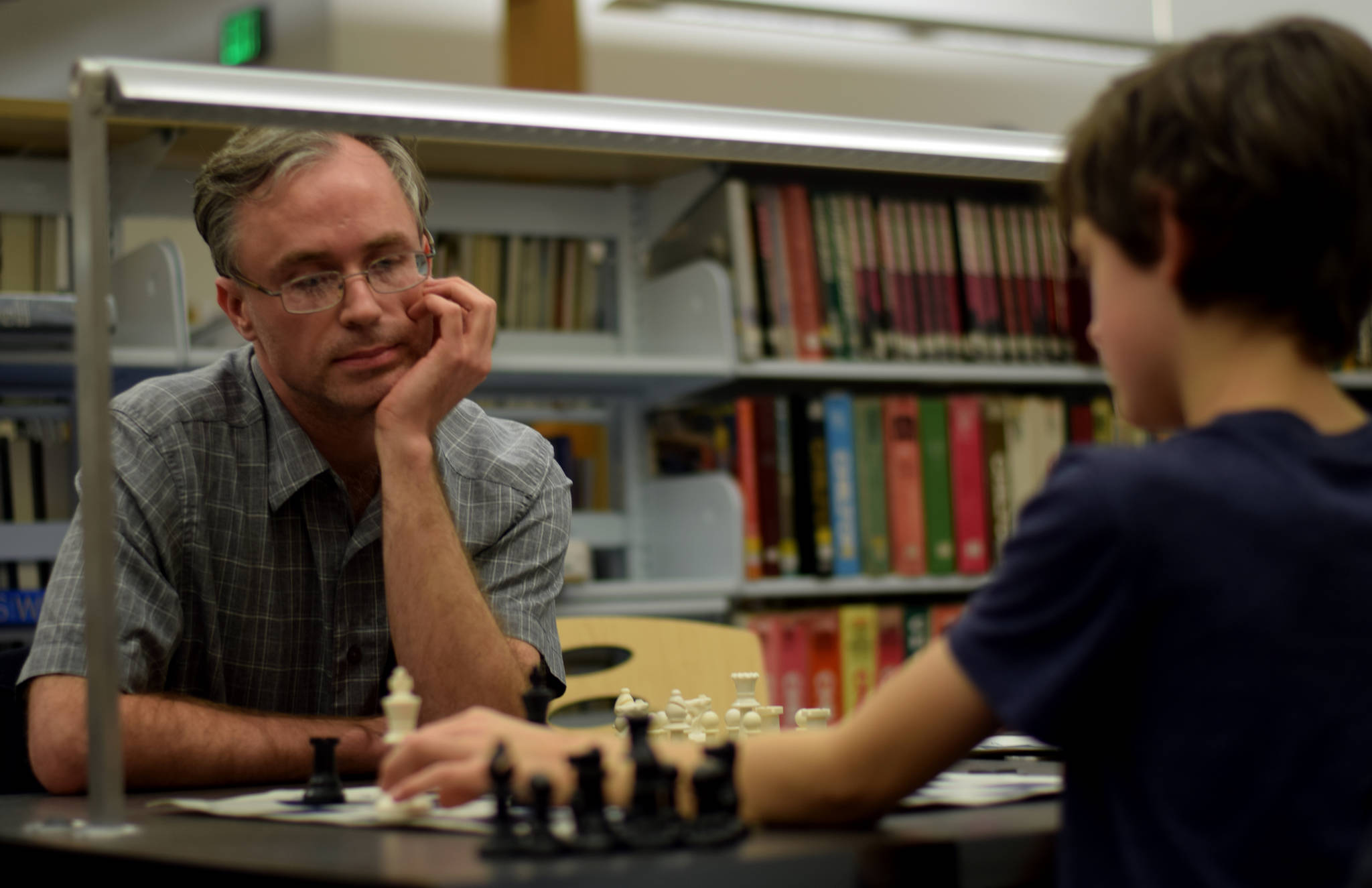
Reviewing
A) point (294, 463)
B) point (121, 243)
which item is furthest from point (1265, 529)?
point (121, 243)

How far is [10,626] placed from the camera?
2.44m

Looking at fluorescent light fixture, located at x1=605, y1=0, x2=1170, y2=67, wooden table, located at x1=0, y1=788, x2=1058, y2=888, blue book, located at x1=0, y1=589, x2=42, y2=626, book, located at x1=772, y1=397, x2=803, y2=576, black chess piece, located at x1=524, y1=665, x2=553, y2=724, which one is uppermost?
fluorescent light fixture, located at x1=605, y1=0, x2=1170, y2=67

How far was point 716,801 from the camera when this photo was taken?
0.79 metres

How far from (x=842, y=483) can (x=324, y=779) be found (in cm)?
204

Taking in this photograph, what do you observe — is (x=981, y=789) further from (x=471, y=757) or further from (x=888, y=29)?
(x=888, y=29)

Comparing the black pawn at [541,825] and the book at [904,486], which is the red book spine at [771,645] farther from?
the black pawn at [541,825]

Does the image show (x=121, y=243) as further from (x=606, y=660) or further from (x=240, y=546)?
(x=240, y=546)

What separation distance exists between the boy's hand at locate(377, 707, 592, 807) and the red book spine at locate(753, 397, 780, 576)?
2.01 metres

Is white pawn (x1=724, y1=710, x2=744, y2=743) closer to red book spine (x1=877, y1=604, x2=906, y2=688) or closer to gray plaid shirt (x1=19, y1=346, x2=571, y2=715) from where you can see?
gray plaid shirt (x1=19, y1=346, x2=571, y2=715)

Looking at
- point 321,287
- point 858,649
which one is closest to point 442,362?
point 321,287

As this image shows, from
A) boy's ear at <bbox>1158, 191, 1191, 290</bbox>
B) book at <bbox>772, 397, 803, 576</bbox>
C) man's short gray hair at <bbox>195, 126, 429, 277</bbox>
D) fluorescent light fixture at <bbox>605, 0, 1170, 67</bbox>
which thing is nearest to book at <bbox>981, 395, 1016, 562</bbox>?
book at <bbox>772, 397, 803, 576</bbox>

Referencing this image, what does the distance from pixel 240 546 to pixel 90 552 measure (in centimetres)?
60

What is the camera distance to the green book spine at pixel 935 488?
3080 millimetres

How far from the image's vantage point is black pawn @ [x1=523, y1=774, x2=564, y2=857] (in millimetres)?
723
